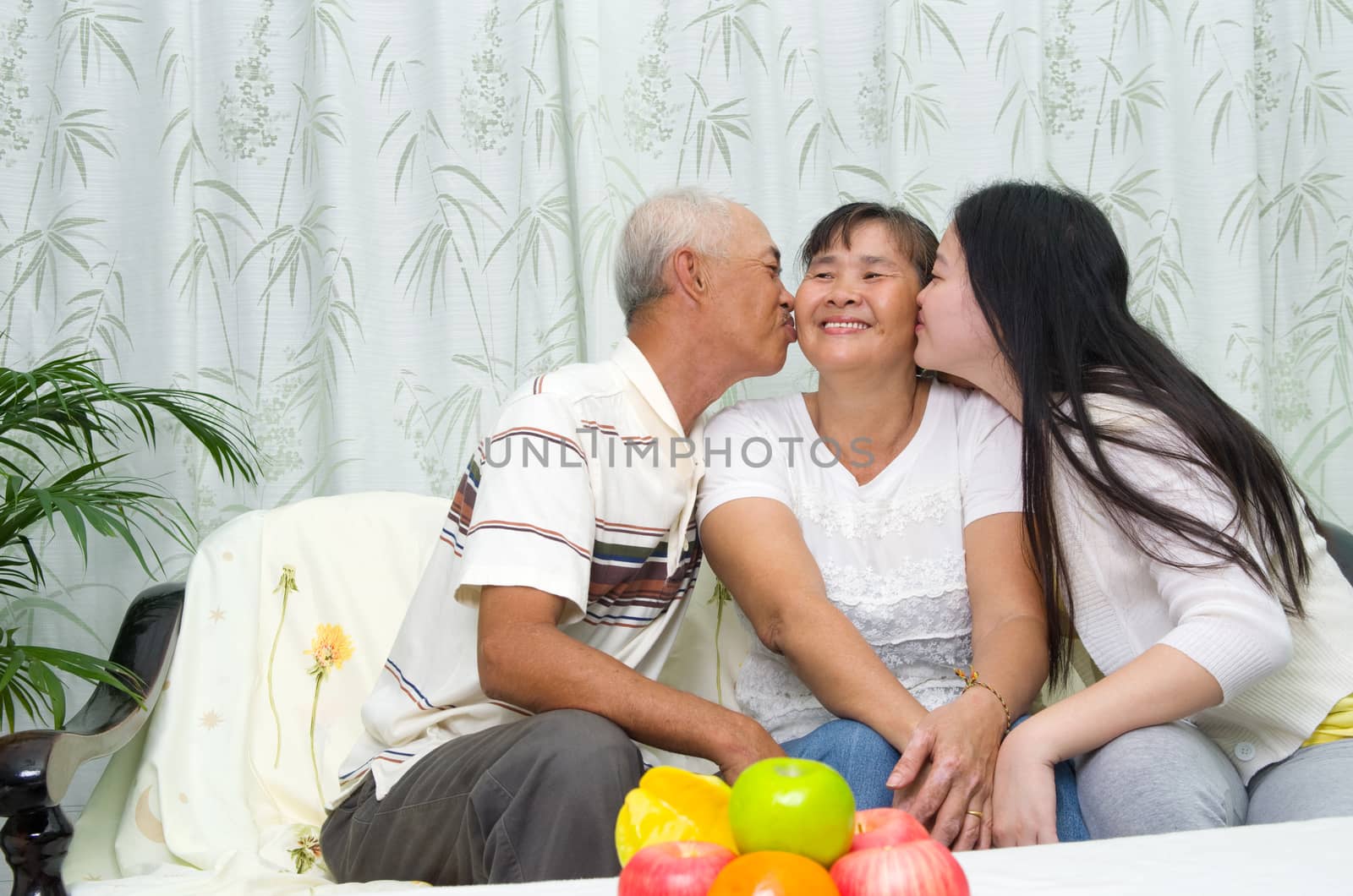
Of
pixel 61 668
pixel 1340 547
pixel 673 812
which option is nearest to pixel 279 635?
pixel 61 668

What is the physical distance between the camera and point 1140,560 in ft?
4.42

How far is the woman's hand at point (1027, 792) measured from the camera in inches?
48.4

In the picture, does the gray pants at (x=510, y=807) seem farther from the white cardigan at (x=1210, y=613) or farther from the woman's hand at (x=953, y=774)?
the white cardigan at (x=1210, y=613)

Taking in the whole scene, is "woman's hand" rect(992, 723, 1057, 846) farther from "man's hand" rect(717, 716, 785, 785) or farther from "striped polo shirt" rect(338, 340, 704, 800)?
"striped polo shirt" rect(338, 340, 704, 800)

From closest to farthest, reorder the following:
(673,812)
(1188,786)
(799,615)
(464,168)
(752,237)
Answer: (673,812) < (1188,786) < (799,615) < (752,237) < (464,168)

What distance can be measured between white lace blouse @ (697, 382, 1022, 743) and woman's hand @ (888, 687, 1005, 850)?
19 centimetres

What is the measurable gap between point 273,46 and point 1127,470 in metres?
1.67

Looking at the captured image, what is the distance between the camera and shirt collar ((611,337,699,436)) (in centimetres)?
160

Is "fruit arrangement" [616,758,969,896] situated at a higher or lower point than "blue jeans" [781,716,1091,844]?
higher

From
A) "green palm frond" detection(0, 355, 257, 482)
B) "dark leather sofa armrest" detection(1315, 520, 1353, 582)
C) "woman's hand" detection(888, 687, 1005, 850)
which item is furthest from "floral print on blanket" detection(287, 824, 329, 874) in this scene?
"dark leather sofa armrest" detection(1315, 520, 1353, 582)

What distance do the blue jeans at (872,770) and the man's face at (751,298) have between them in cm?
58

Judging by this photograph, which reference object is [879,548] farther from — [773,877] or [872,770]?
[773,877]

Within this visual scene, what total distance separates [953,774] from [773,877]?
81cm

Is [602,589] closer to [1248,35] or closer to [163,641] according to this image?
[163,641]
